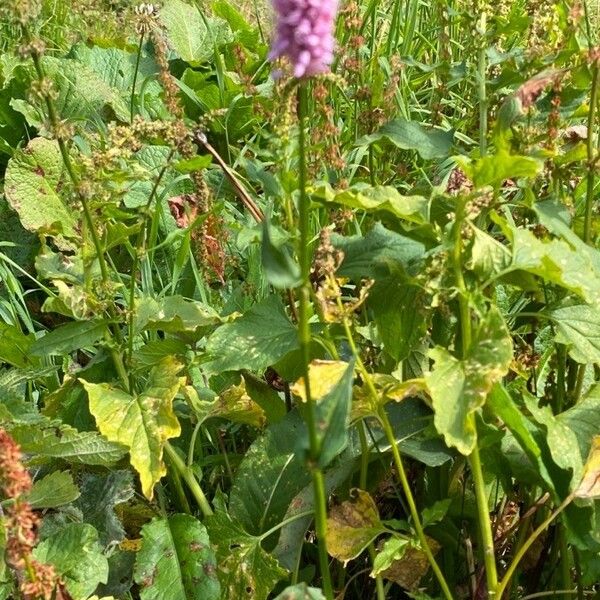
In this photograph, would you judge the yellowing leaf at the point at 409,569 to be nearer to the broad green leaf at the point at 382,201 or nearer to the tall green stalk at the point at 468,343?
the tall green stalk at the point at 468,343

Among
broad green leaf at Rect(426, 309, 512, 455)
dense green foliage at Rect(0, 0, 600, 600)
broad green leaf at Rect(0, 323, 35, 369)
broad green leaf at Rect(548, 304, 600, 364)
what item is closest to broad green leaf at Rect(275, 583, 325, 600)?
dense green foliage at Rect(0, 0, 600, 600)

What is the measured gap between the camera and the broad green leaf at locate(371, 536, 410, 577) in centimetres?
143

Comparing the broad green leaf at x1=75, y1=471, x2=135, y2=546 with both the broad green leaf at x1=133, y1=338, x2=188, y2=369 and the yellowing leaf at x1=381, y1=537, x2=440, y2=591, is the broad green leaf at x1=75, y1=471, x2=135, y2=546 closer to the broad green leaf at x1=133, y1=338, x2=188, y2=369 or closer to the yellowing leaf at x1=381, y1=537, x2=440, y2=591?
the broad green leaf at x1=133, y1=338, x2=188, y2=369

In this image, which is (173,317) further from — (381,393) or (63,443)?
(381,393)

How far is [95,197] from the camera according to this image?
1.70 m

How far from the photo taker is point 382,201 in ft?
4.62

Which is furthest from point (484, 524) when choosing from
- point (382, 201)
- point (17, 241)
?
point (17, 241)

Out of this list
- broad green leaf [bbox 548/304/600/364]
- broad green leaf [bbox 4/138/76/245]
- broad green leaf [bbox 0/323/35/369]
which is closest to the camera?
broad green leaf [bbox 548/304/600/364]

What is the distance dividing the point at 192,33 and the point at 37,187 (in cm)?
128

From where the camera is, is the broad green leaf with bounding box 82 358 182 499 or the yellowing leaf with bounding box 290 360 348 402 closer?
the yellowing leaf with bounding box 290 360 348 402

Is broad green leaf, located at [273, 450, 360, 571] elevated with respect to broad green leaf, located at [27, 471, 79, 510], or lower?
lower

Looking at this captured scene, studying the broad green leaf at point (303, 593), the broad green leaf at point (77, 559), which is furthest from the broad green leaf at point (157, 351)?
the broad green leaf at point (303, 593)

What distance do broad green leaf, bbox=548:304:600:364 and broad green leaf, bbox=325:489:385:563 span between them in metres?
0.38

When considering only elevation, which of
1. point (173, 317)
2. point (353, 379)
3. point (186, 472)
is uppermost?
point (353, 379)
